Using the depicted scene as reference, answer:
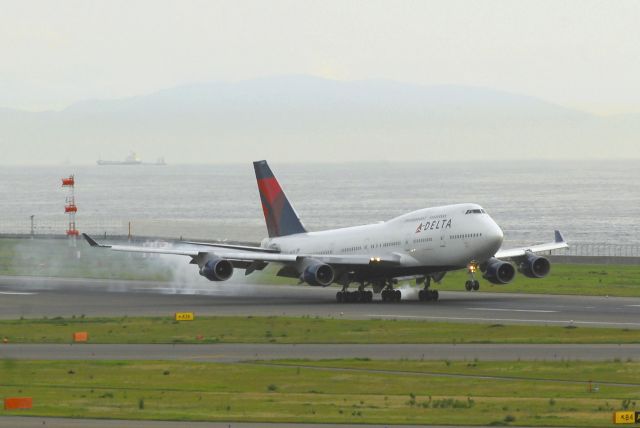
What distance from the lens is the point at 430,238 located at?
7506 cm

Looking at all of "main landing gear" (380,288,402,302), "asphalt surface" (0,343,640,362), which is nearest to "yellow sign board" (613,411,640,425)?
"asphalt surface" (0,343,640,362)

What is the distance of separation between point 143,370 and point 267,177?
1791 inches

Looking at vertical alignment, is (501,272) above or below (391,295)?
above

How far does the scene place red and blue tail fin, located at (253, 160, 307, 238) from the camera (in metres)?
87.7

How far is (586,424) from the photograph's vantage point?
109 ft

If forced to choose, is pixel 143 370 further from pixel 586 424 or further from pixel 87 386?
pixel 586 424

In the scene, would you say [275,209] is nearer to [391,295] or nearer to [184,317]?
[391,295]

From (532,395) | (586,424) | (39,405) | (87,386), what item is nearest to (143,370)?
(87,386)

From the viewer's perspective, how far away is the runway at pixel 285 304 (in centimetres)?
6631

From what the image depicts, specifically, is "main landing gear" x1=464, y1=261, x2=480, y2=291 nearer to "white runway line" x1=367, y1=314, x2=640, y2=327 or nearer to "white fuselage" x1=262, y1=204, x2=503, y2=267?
"white fuselage" x1=262, y1=204, x2=503, y2=267

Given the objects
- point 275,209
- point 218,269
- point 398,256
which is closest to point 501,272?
point 398,256

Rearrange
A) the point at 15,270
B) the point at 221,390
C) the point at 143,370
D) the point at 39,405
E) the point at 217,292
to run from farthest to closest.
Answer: the point at 15,270 → the point at 217,292 → the point at 143,370 → the point at 221,390 → the point at 39,405

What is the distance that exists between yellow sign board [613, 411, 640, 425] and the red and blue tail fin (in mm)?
54877

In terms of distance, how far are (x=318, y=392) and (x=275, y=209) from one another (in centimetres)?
4916
